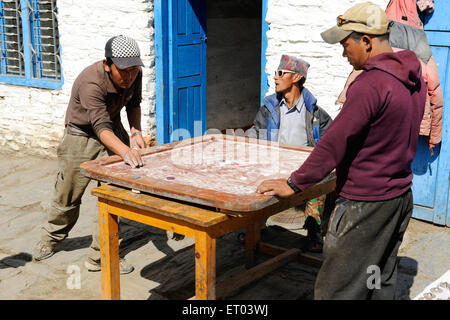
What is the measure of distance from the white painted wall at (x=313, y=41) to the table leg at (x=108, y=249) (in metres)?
2.95

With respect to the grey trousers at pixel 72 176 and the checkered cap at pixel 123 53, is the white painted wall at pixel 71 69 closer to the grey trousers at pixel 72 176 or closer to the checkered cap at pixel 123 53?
the grey trousers at pixel 72 176

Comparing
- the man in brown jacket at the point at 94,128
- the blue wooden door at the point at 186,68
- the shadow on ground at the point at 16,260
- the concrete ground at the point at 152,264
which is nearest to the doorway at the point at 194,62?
the blue wooden door at the point at 186,68

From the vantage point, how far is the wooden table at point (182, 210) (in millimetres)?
3010

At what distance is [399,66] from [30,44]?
6.30 metres

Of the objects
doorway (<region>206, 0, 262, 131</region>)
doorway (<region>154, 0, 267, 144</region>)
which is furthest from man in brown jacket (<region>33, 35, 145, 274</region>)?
doorway (<region>206, 0, 262, 131</region>)

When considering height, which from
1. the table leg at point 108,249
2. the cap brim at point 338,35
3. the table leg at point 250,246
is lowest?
the table leg at point 250,246

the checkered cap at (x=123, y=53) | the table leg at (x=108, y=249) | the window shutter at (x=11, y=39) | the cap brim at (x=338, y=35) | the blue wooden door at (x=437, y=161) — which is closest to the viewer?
the cap brim at (x=338, y=35)

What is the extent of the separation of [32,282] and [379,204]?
2773 mm

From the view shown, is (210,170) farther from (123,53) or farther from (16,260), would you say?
(16,260)

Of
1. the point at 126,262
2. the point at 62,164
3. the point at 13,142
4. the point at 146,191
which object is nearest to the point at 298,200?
the point at 146,191

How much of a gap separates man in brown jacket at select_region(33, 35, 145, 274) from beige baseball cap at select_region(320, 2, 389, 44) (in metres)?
1.58

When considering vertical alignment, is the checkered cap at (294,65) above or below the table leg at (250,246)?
above

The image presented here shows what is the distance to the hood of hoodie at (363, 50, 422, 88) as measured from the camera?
2811 millimetres
